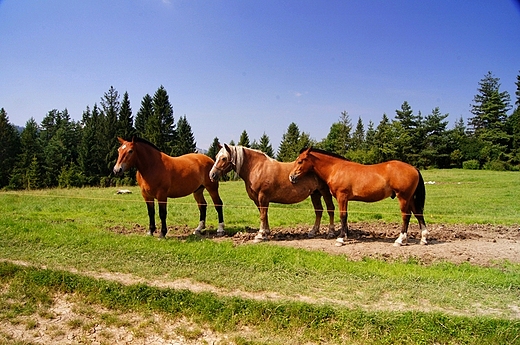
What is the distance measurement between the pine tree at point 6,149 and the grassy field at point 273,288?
174 ft

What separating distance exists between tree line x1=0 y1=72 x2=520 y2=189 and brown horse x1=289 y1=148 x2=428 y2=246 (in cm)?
4160

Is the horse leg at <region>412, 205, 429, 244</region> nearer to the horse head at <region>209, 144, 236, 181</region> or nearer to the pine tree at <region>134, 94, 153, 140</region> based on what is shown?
the horse head at <region>209, 144, 236, 181</region>

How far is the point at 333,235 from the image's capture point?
8555 mm

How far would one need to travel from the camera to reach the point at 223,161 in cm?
824

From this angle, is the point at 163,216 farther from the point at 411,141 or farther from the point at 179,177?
the point at 411,141

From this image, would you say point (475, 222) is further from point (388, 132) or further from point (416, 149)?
point (388, 132)

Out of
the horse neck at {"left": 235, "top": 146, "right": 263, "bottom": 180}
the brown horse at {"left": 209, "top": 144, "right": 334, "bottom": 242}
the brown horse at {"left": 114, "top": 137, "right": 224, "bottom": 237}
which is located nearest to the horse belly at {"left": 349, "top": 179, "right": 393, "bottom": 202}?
the brown horse at {"left": 209, "top": 144, "right": 334, "bottom": 242}

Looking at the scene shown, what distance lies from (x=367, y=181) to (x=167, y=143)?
50277 millimetres

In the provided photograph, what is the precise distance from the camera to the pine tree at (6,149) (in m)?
49.7

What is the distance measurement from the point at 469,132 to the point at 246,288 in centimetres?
7213

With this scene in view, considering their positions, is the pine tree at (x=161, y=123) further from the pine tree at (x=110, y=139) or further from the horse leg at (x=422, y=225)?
the horse leg at (x=422, y=225)

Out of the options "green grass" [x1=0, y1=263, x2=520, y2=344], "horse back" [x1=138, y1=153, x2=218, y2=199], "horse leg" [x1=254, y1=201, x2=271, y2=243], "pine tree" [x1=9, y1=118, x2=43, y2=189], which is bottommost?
"green grass" [x1=0, y1=263, x2=520, y2=344]

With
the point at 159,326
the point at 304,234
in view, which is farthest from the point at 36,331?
the point at 304,234

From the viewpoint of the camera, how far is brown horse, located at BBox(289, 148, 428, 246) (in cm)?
753
